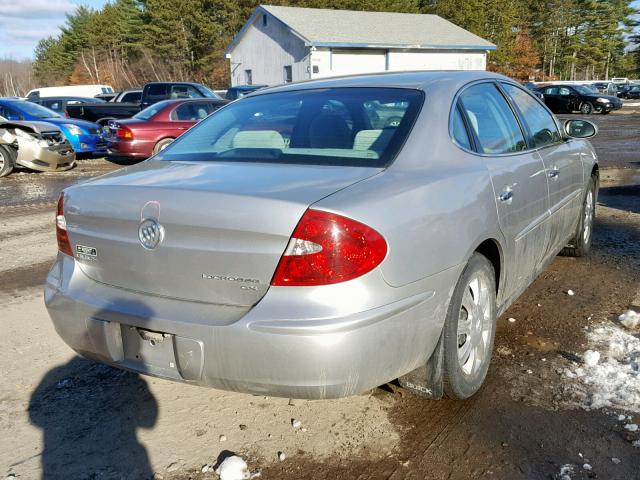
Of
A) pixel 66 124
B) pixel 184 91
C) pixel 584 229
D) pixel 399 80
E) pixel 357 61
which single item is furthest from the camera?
pixel 357 61

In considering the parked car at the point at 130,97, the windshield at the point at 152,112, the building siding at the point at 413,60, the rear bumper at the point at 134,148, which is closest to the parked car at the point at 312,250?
the rear bumper at the point at 134,148

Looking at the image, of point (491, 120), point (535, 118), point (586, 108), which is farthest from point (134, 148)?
point (586, 108)

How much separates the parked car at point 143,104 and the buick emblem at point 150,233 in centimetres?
1652

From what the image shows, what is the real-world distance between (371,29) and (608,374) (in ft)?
117

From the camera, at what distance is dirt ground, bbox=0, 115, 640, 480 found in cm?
262

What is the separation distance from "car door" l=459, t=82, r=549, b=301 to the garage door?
103 feet

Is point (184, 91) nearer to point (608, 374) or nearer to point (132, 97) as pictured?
point (132, 97)

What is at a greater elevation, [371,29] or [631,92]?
[371,29]

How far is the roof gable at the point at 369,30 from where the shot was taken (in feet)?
111

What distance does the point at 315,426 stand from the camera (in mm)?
2951

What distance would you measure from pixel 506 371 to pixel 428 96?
1.60m

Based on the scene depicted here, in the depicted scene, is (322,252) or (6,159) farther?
(6,159)

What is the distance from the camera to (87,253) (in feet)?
9.10

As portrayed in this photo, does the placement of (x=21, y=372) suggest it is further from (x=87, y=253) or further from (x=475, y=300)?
(x=475, y=300)
